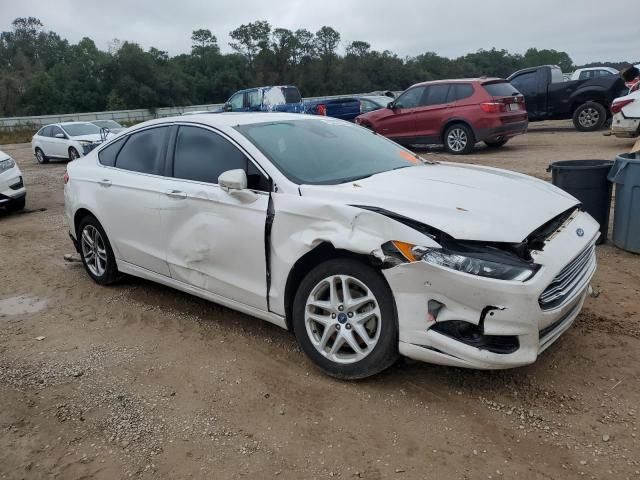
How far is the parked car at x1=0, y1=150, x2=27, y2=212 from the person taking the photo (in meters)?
9.08

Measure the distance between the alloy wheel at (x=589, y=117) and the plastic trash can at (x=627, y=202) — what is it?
11.4 m

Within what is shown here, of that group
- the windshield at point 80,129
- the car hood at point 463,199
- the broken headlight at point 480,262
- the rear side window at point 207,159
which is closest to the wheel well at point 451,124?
the car hood at point 463,199

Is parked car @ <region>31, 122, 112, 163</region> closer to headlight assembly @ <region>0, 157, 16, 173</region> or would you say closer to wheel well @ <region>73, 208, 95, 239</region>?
headlight assembly @ <region>0, 157, 16, 173</region>

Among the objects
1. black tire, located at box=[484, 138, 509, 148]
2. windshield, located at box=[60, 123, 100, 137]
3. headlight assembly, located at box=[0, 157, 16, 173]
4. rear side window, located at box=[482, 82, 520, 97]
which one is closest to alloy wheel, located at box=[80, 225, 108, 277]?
headlight assembly, located at box=[0, 157, 16, 173]

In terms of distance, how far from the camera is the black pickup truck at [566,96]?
591 inches

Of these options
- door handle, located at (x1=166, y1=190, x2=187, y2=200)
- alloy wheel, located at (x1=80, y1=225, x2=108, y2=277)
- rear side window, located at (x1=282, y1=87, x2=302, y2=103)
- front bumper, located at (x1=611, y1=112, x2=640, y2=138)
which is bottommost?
alloy wheel, located at (x1=80, y1=225, x2=108, y2=277)

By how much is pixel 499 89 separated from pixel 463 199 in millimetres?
10228

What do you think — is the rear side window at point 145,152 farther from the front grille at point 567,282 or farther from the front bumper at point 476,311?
the front grille at point 567,282

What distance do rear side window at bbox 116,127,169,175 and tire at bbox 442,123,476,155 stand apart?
919 centimetres

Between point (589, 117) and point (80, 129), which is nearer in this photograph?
point (589, 117)

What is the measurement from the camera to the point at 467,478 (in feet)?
8.38

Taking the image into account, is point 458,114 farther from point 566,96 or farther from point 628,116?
point 566,96

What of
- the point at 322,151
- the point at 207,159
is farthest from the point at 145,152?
the point at 322,151

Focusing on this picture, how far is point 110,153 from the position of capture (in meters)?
5.18
